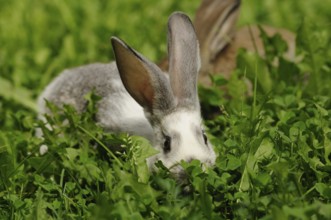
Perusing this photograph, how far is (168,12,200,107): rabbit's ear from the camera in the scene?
4.68 metres

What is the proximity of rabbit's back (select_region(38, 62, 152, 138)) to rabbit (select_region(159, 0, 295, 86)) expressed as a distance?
1.35 m

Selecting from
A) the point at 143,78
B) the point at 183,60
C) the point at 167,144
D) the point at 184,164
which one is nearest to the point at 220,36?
the point at 183,60

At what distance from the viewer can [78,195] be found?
412 centimetres

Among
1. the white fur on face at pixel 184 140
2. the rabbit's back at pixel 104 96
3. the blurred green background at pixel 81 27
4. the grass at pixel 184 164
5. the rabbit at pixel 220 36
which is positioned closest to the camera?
the grass at pixel 184 164

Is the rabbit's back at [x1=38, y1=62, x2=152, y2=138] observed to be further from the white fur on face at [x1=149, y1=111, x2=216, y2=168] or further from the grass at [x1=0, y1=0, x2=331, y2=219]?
the white fur on face at [x1=149, y1=111, x2=216, y2=168]

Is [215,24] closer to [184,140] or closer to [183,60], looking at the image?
[183,60]

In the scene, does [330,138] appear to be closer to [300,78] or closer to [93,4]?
[300,78]

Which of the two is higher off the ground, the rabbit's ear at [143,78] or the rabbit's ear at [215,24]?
the rabbit's ear at [143,78]

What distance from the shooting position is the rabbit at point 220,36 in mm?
6846

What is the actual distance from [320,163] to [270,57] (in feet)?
5.66

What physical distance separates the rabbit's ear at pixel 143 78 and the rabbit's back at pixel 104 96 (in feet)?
1.00

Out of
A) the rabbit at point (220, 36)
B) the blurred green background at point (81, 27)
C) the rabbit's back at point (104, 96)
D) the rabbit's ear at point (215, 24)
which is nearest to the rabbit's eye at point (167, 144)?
the rabbit's back at point (104, 96)

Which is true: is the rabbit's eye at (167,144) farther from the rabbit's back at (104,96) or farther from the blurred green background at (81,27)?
the blurred green background at (81,27)

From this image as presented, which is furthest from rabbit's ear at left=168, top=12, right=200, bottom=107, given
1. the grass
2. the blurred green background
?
the blurred green background
